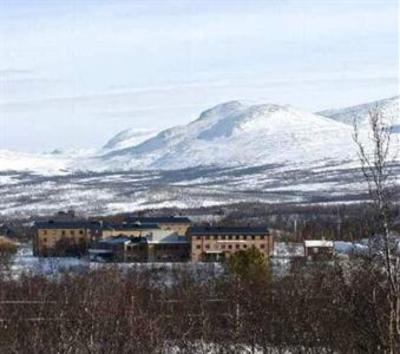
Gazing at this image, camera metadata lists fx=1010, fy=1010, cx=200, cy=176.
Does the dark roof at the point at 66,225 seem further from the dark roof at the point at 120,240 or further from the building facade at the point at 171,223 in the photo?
the dark roof at the point at 120,240

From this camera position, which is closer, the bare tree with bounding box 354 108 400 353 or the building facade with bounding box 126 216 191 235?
the bare tree with bounding box 354 108 400 353

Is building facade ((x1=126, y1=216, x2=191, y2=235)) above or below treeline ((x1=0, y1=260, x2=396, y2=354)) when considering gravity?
below

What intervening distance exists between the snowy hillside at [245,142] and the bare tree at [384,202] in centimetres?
10933

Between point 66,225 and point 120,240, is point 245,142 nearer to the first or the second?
point 66,225

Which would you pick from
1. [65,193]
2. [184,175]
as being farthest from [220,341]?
[184,175]

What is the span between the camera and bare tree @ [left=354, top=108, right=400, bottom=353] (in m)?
4.99

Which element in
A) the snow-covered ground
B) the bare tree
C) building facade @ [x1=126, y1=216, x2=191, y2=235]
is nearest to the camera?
the bare tree

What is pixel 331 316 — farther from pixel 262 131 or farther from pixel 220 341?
pixel 262 131

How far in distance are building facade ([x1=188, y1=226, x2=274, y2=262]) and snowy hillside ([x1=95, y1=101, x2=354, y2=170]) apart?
79.4 meters

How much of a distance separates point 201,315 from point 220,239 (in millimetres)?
21052

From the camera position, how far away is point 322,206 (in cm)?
6166

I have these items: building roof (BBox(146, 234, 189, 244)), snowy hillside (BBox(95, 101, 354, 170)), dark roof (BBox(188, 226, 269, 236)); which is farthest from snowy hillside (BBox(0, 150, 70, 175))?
dark roof (BBox(188, 226, 269, 236))

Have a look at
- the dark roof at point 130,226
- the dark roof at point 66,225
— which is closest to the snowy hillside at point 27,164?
the dark roof at point 66,225

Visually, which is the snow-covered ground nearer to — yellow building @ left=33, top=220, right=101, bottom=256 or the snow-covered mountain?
the snow-covered mountain
